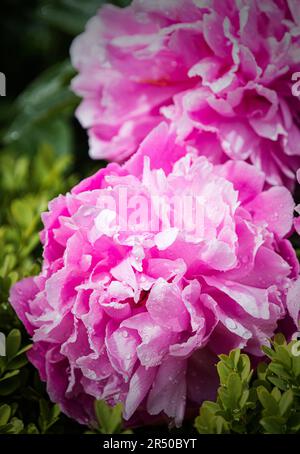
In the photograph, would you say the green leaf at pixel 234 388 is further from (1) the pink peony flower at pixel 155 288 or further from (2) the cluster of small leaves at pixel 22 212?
(2) the cluster of small leaves at pixel 22 212

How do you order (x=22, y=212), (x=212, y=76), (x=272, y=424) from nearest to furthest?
(x=272, y=424), (x=212, y=76), (x=22, y=212)

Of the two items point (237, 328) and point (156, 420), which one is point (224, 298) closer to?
point (237, 328)

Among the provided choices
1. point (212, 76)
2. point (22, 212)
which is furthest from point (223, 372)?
point (22, 212)

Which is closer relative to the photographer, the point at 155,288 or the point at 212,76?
the point at 155,288

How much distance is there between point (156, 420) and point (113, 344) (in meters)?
0.12

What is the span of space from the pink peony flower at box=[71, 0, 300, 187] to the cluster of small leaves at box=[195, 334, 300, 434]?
9.1 inches

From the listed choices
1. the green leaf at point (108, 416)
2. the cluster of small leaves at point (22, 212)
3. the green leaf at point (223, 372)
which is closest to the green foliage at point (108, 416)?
the green leaf at point (108, 416)

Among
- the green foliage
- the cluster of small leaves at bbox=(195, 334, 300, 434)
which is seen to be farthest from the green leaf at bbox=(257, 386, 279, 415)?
the green foliage

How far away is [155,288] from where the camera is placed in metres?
0.68

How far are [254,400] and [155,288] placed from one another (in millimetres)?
145

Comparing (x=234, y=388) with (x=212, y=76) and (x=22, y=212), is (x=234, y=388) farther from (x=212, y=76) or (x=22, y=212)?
(x=22, y=212)

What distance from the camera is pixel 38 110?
144 centimetres

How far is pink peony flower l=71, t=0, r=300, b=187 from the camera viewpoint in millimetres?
792
